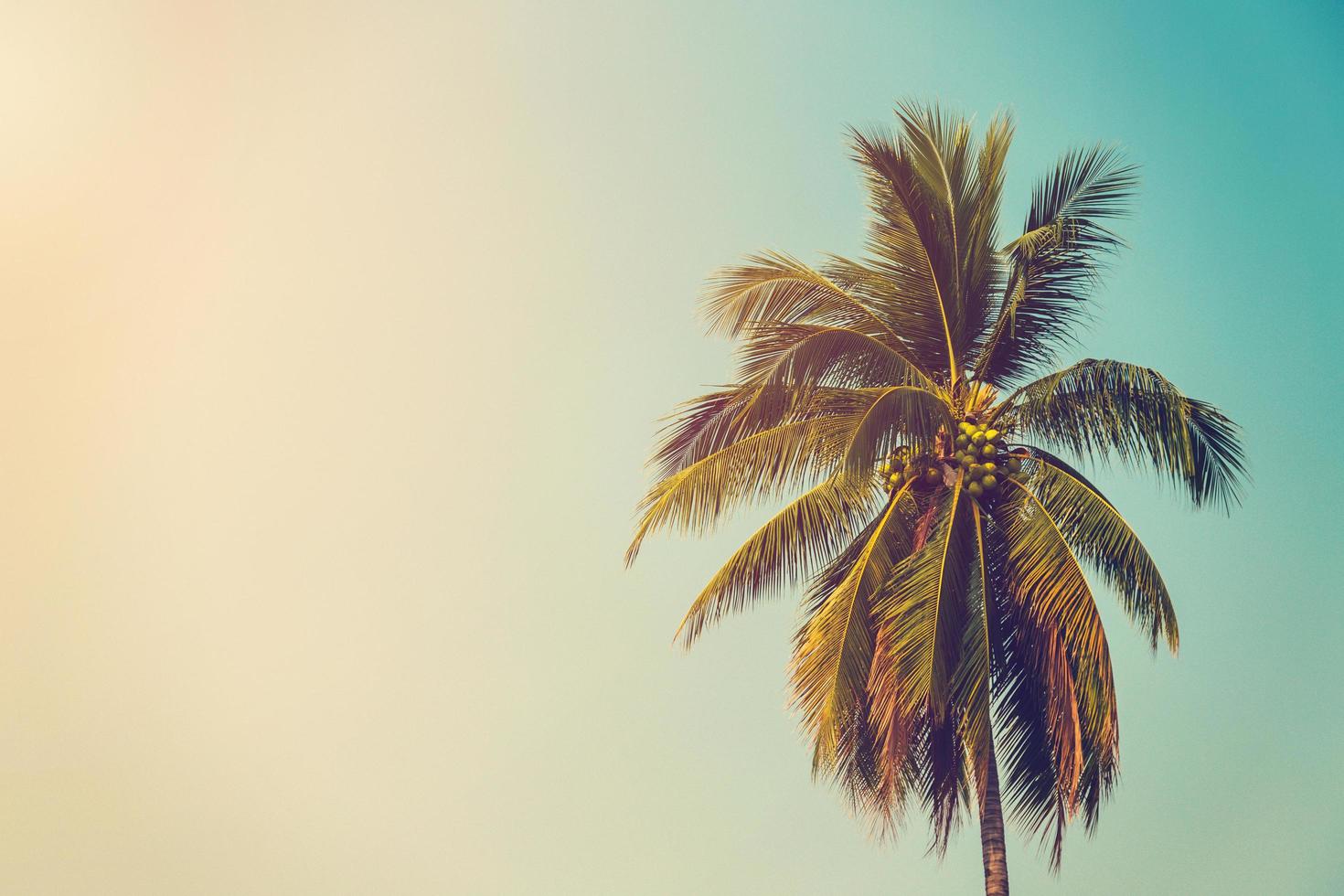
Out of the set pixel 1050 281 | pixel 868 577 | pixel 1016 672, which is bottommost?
pixel 1016 672

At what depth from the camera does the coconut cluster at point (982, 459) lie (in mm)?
13008

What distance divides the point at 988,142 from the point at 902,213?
148 cm

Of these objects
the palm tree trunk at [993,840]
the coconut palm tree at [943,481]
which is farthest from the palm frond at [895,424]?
the palm tree trunk at [993,840]

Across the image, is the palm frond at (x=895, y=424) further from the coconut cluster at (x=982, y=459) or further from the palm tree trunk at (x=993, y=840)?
the palm tree trunk at (x=993, y=840)

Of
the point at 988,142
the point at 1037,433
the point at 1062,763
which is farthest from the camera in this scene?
the point at 988,142

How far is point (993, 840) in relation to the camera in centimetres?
1237

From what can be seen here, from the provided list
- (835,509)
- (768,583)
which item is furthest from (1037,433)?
(768,583)

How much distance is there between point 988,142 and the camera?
14.7m

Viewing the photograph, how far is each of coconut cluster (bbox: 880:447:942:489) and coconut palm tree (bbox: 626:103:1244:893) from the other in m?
0.02

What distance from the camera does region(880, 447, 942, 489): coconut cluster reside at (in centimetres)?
1340

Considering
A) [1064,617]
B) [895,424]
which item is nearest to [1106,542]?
[1064,617]

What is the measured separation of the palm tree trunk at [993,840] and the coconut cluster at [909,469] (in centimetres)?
299

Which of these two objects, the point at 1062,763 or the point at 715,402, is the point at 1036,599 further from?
the point at 715,402

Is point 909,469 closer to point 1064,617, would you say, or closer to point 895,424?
point 895,424
